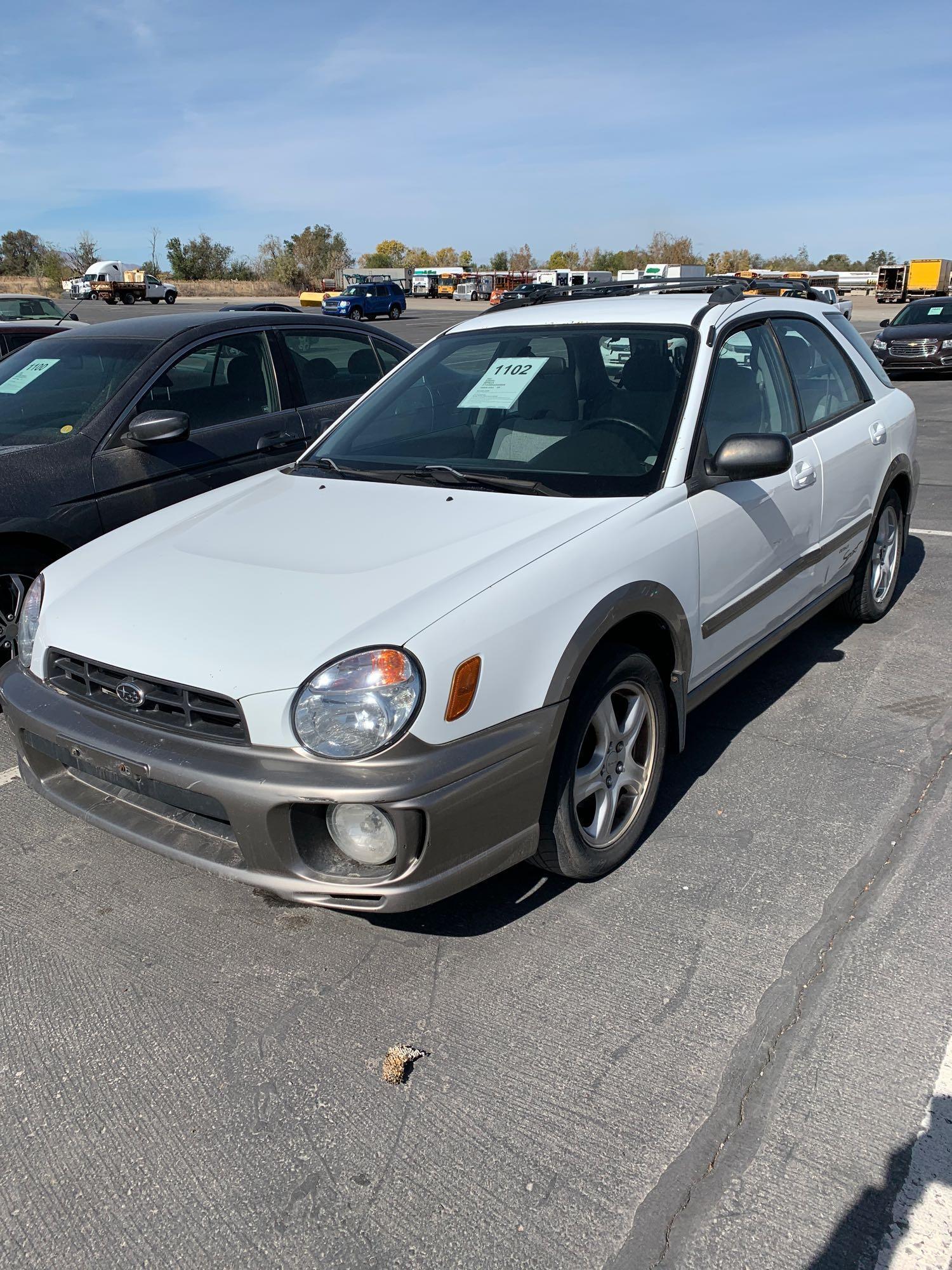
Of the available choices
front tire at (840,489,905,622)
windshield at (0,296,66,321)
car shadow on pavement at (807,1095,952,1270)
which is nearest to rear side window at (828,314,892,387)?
front tire at (840,489,905,622)

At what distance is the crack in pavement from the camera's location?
77.2 inches

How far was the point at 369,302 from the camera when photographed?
47.3m

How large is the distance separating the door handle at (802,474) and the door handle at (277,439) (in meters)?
2.56

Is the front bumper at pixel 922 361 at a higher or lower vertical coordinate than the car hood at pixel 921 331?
lower

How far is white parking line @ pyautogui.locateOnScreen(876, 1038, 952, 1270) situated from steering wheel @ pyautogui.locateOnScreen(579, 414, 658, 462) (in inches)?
79.7

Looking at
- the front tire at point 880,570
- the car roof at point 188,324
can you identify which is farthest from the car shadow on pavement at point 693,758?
the car roof at point 188,324

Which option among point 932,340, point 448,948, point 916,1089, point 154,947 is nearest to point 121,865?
point 154,947

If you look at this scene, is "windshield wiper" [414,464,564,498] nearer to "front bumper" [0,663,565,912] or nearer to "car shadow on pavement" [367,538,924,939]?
"front bumper" [0,663,565,912]

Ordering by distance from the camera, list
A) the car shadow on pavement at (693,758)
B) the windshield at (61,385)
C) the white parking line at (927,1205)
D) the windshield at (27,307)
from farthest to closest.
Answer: the windshield at (27,307) < the windshield at (61,385) < the car shadow on pavement at (693,758) < the white parking line at (927,1205)

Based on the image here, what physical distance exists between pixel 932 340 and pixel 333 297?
33785mm

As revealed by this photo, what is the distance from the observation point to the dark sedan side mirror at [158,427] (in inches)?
185

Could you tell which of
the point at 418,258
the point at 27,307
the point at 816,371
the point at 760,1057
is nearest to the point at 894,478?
the point at 816,371

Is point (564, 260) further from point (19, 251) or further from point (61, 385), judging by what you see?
point (61, 385)

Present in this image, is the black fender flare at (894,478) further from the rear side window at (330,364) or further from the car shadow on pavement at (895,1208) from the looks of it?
the car shadow on pavement at (895,1208)
